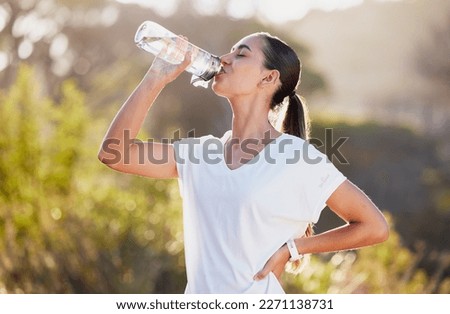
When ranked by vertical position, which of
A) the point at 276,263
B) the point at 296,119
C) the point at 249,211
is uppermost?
the point at 296,119

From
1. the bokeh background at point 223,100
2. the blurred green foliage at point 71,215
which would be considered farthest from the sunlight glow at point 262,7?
the blurred green foliage at point 71,215

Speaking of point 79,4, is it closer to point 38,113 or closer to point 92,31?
point 92,31

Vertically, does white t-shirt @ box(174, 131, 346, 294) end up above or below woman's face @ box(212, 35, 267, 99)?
below

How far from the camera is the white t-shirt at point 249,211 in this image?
1.79 m

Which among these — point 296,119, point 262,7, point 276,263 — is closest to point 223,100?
point 262,7

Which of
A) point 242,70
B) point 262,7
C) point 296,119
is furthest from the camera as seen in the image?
point 262,7

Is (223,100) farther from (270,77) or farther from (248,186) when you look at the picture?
(248,186)

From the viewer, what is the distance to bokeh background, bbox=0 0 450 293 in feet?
17.1

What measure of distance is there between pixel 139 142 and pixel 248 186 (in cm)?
33

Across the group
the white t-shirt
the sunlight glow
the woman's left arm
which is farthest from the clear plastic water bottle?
the sunlight glow

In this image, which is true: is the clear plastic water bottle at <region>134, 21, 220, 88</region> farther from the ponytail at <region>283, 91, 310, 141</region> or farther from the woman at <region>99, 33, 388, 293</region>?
the ponytail at <region>283, 91, 310, 141</region>

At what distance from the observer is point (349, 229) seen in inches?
75.0

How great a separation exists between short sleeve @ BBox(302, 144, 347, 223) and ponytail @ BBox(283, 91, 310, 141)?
0.86 feet
